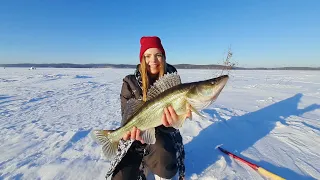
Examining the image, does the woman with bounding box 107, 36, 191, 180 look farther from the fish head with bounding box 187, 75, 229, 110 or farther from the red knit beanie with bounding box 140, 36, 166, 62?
the fish head with bounding box 187, 75, 229, 110

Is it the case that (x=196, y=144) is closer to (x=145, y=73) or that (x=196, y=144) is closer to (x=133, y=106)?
(x=145, y=73)

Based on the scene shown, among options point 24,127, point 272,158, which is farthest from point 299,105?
point 24,127

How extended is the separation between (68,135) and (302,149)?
188 inches

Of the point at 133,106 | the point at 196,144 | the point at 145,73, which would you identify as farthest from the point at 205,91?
the point at 196,144

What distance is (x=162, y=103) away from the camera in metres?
2.42

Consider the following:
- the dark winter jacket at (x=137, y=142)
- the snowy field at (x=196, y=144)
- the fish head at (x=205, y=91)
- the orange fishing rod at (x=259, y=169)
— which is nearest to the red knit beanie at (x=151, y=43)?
the dark winter jacket at (x=137, y=142)

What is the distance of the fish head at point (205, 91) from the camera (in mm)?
2277

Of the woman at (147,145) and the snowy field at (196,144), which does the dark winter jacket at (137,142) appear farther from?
the snowy field at (196,144)

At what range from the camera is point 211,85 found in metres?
2.28

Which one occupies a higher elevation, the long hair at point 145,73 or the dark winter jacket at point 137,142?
the long hair at point 145,73

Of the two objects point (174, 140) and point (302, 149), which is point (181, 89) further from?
point (302, 149)

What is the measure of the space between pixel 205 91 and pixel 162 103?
1.56 ft

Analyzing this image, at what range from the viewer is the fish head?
2277 millimetres

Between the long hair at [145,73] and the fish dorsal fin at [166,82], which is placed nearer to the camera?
the fish dorsal fin at [166,82]
